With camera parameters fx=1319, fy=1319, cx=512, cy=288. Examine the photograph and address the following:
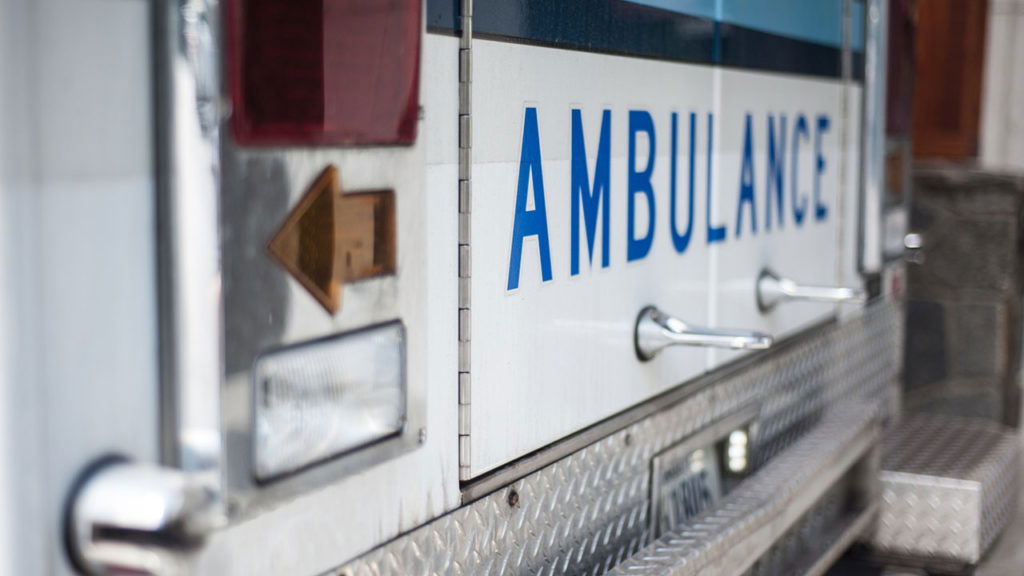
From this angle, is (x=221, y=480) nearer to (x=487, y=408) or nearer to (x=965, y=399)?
(x=487, y=408)

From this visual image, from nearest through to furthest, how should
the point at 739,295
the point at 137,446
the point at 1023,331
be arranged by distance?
the point at 137,446, the point at 739,295, the point at 1023,331

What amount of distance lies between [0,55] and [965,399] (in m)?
3.85

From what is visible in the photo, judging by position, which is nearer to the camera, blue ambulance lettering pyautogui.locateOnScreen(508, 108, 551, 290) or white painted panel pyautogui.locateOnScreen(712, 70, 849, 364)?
blue ambulance lettering pyautogui.locateOnScreen(508, 108, 551, 290)

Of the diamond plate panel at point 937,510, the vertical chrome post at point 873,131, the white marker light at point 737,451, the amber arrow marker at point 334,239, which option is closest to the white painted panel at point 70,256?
the amber arrow marker at point 334,239

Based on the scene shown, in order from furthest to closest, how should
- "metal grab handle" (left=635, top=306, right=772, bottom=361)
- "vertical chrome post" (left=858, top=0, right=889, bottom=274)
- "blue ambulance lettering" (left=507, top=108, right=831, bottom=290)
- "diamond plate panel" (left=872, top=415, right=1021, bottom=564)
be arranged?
1. "diamond plate panel" (left=872, top=415, right=1021, bottom=564)
2. "vertical chrome post" (left=858, top=0, right=889, bottom=274)
3. "metal grab handle" (left=635, top=306, right=772, bottom=361)
4. "blue ambulance lettering" (left=507, top=108, right=831, bottom=290)

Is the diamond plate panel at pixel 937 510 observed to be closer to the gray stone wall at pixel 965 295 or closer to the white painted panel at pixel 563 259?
the gray stone wall at pixel 965 295

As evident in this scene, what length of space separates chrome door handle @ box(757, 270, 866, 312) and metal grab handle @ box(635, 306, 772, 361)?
0.43 m

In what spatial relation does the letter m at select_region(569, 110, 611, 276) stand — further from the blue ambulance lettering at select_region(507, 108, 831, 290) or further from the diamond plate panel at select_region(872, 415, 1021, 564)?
the diamond plate panel at select_region(872, 415, 1021, 564)

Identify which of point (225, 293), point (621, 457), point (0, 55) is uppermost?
point (0, 55)

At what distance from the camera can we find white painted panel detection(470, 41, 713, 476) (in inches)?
53.8

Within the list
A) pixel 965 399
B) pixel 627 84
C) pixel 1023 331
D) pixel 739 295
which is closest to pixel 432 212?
pixel 627 84

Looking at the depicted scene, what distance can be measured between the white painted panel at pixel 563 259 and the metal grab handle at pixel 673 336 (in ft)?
0.06

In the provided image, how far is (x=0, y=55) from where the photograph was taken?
786 mm

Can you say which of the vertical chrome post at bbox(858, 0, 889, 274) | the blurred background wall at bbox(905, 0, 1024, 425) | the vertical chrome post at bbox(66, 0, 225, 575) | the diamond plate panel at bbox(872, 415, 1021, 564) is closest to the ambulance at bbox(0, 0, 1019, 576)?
the vertical chrome post at bbox(66, 0, 225, 575)
